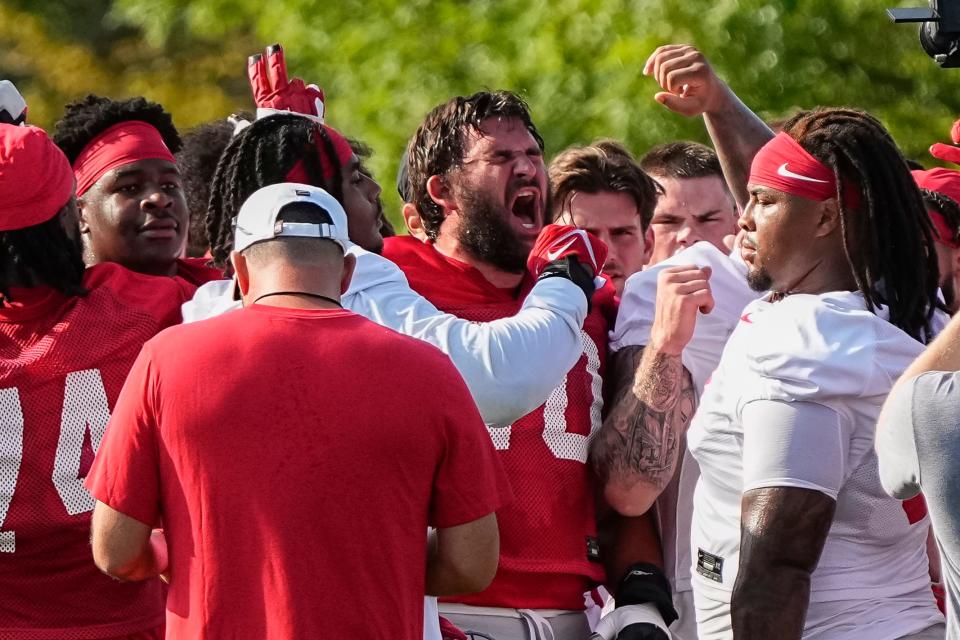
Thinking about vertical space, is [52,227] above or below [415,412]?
above

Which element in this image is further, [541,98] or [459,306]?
[541,98]

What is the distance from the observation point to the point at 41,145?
173 inches

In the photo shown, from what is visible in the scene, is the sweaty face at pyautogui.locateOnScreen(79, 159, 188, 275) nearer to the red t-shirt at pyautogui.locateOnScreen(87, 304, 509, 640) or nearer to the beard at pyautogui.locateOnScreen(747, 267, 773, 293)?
the red t-shirt at pyautogui.locateOnScreen(87, 304, 509, 640)

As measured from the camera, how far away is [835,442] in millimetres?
3666

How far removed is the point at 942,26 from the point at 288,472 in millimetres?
1970

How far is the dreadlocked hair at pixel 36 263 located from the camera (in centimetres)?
433

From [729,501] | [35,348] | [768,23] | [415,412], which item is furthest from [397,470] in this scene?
[768,23]

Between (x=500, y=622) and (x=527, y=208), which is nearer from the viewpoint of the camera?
(x=500, y=622)

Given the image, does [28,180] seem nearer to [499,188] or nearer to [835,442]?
[499,188]

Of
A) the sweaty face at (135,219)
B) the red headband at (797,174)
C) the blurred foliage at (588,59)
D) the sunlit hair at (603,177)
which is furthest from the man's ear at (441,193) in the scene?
the blurred foliage at (588,59)

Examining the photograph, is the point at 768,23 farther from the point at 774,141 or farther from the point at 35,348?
the point at 35,348

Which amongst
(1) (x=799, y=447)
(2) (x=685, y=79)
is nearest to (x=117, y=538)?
(1) (x=799, y=447)

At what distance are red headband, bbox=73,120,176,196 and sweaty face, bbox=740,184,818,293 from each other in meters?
2.09

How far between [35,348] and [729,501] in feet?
6.21
